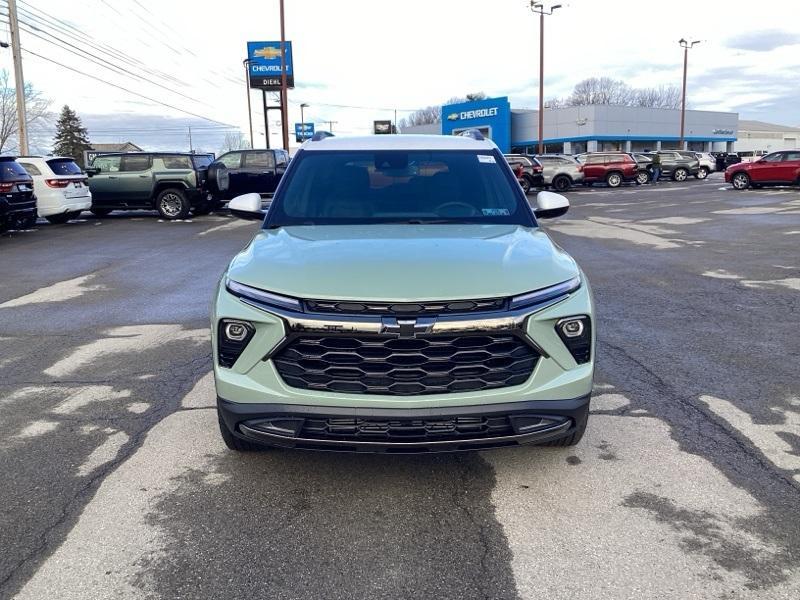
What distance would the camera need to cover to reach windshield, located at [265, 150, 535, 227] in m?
4.32

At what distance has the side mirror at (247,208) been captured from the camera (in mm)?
4762

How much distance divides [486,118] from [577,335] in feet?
229

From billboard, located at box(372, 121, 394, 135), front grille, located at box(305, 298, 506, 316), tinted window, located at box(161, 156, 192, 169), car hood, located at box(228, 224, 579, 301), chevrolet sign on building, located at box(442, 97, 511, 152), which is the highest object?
chevrolet sign on building, located at box(442, 97, 511, 152)

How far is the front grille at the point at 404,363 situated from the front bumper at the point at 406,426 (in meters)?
0.10

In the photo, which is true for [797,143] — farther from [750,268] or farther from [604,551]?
[604,551]

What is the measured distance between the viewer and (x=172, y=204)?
777 inches

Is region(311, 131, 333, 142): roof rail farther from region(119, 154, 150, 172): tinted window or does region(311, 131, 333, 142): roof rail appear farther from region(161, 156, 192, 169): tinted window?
region(119, 154, 150, 172): tinted window

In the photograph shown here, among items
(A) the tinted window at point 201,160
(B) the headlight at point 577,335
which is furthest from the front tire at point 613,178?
(B) the headlight at point 577,335

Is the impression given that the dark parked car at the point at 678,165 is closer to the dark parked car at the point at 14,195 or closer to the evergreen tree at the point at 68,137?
the dark parked car at the point at 14,195

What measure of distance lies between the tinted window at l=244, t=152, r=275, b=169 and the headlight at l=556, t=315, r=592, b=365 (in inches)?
775

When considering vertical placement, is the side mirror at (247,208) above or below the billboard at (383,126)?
below

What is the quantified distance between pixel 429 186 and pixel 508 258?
139cm

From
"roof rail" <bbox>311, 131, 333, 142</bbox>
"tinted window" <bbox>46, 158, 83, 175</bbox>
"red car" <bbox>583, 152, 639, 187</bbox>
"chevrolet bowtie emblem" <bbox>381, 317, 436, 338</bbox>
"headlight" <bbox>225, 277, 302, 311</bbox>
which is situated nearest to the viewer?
"chevrolet bowtie emblem" <bbox>381, 317, 436, 338</bbox>

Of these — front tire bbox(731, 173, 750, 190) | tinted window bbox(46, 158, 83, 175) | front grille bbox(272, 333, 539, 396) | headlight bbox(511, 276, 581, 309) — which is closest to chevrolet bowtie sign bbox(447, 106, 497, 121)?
front tire bbox(731, 173, 750, 190)
